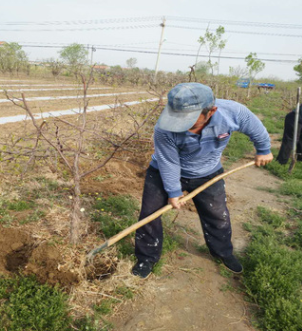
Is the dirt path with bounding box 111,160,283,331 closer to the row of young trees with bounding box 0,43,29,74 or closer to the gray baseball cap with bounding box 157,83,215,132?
the gray baseball cap with bounding box 157,83,215,132

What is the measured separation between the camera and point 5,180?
3.64 meters

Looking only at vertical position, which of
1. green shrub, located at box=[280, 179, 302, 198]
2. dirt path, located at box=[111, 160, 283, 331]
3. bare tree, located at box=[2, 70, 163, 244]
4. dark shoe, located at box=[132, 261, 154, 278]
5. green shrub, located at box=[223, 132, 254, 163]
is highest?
bare tree, located at box=[2, 70, 163, 244]

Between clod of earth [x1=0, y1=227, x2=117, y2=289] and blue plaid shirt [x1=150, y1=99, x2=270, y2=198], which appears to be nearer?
blue plaid shirt [x1=150, y1=99, x2=270, y2=198]

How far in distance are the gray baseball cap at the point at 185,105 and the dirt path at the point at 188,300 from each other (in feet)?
4.60

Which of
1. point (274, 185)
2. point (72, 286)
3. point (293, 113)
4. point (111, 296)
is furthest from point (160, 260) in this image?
point (293, 113)

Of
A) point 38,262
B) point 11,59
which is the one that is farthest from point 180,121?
point 11,59

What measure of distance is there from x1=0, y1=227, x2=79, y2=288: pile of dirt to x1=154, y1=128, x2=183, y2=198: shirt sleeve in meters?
1.09

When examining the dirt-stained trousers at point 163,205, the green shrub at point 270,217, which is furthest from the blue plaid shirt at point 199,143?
the green shrub at point 270,217

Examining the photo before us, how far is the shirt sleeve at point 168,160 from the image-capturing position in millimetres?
1952

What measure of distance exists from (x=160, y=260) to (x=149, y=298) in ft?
1.43

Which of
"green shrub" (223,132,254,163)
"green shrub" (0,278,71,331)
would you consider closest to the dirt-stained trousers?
"green shrub" (0,278,71,331)

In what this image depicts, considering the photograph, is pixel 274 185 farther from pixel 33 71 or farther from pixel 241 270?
pixel 33 71

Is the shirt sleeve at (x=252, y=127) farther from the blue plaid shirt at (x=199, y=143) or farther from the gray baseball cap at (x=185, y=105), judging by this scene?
the gray baseball cap at (x=185, y=105)

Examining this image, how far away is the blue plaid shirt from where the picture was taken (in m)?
1.96
